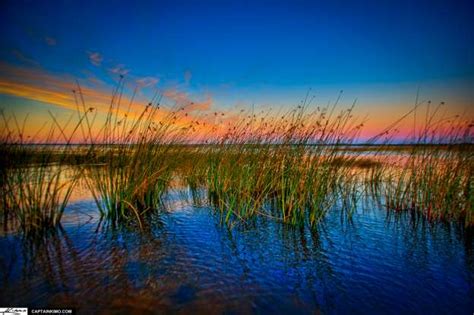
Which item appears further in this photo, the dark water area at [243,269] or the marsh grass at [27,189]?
the marsh grass at [27,189]

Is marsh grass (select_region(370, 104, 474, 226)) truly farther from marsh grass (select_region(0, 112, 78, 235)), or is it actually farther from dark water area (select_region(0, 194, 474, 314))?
marsh grass (select_region(0, 112, 78, 235))

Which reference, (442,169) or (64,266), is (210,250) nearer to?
(64,266)

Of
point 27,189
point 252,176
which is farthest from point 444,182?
point 27,189

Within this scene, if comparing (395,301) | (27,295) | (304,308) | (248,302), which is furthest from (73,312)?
(395,301)

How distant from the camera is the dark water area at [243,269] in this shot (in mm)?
2416

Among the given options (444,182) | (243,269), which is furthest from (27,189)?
(444,182)

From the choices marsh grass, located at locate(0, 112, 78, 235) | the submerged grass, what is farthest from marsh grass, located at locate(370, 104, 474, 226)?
marsh grass, located at locate(0, 112, 78, 235)

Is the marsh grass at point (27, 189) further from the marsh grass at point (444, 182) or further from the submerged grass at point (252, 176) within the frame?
the marsh grass at point (444, 182)

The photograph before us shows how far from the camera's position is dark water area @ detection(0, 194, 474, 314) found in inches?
95.1

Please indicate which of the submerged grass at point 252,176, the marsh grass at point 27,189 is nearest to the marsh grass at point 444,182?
the submerged grass at point 252,176

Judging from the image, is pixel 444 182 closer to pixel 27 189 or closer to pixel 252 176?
pixel 252 176

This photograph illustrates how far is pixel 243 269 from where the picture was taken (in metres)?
3.03

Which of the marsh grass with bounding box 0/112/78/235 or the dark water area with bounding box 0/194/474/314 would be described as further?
the marsh grass with bounding box 0/112/78/235

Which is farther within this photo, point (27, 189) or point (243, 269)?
point (27, 189)
